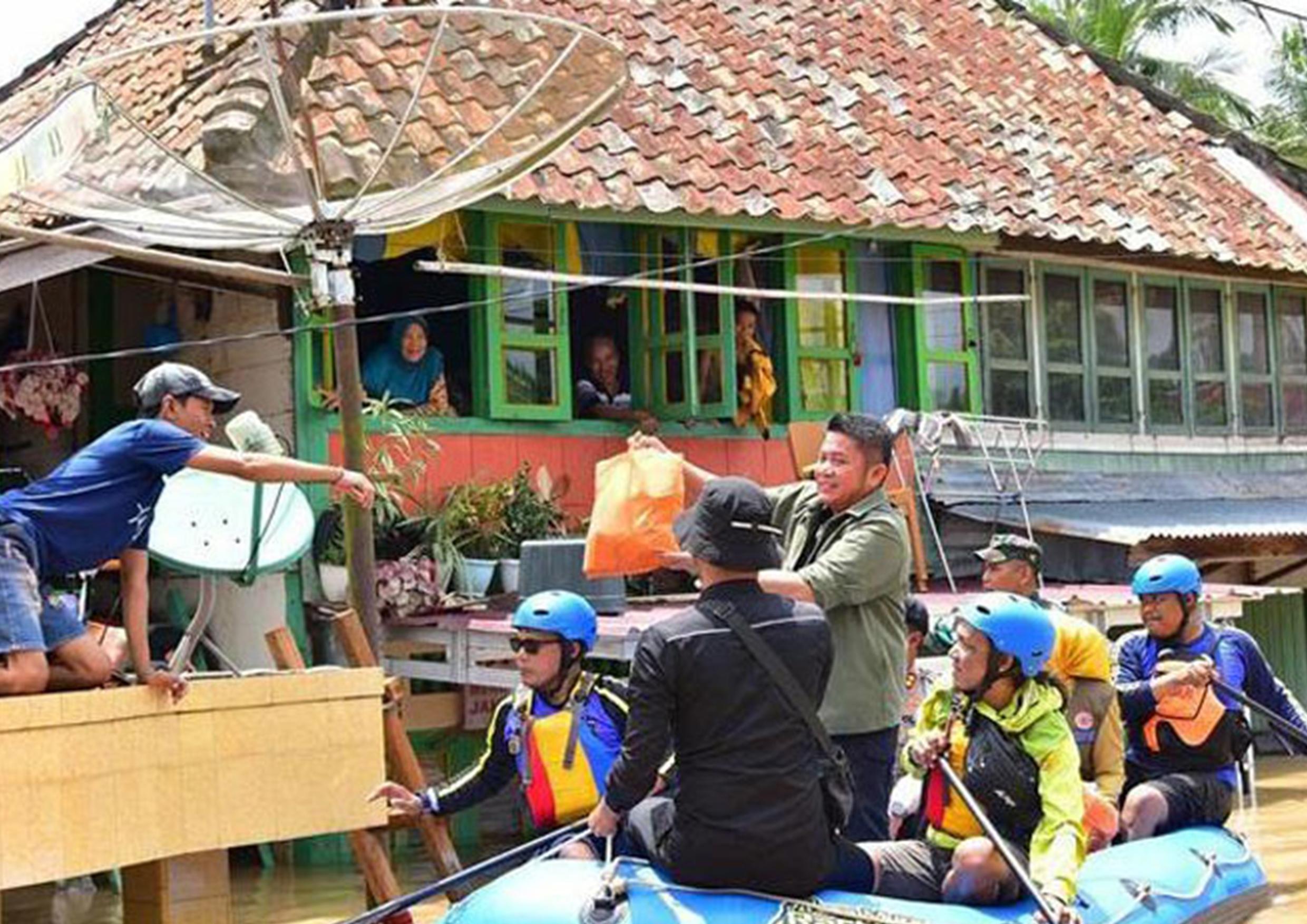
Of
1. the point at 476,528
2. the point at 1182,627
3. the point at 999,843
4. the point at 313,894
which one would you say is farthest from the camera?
the point at 476,528

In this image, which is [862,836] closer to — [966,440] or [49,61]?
[966,440]

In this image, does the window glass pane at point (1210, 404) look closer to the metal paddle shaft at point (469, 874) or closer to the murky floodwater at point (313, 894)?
the murky floodwater at point (313, 894)

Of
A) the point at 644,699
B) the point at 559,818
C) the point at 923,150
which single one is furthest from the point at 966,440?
the point at 644,699

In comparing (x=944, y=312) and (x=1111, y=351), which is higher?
(x=944, y=312)

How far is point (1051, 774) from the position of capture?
23.6ft

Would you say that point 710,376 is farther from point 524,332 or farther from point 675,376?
point 524,332

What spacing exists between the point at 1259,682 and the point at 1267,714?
0.18 m

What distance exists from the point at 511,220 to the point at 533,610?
7.24 metres

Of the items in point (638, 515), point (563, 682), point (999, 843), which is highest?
point (638, 515)

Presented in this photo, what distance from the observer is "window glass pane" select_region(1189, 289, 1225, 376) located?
1906cm

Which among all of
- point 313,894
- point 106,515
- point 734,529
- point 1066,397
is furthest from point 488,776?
point 1066,397

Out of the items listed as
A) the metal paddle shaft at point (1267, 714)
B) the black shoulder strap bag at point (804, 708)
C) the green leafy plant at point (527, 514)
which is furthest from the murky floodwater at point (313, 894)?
the black shoulder strap bag at point (804, 708)

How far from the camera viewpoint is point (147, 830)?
25.6 ft

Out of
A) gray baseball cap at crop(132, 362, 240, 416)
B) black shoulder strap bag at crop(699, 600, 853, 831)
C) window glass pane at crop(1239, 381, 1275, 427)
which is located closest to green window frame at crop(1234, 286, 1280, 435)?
window glass pane at crop(1239, 381, 1275, 427)
